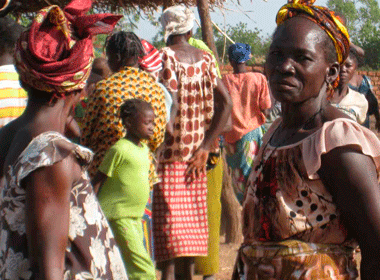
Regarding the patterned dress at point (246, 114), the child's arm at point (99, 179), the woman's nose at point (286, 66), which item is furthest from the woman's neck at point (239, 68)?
the woman's nose at point (286, 66)

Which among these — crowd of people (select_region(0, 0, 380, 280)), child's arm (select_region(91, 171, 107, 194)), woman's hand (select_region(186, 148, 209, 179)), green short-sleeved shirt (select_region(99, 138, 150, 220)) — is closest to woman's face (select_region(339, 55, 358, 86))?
woman's hand (select_region(186, 148, 209, 179))

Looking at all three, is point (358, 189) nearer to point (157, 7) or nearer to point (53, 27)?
point (53, 27)

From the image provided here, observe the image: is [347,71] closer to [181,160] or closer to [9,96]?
[181,160]

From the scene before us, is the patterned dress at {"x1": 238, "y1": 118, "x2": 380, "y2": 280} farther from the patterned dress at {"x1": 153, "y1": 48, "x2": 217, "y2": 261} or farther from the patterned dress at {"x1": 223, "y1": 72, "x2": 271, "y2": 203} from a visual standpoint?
the patterned dress at {"x1": 223, "y1": 72, "x2": 271, "y2": 203}

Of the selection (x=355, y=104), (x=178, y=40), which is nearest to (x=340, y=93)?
(x=355, y=104)

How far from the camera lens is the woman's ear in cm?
232

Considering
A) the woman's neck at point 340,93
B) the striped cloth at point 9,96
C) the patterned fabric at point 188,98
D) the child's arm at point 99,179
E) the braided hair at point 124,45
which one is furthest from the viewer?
the patterned fabric at point 188,98

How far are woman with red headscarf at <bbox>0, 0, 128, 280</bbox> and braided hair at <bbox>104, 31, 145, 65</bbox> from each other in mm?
2391

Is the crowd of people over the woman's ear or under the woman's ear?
under

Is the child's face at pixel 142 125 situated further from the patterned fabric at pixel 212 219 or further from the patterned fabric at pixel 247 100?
the patterned fabric at pixel 247 100

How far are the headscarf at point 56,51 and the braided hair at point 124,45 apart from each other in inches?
95.8

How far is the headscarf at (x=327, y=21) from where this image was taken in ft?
7.55

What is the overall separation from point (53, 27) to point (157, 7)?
20.4 ft

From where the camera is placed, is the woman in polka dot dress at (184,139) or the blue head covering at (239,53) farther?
the blue head covering at (239,53)
